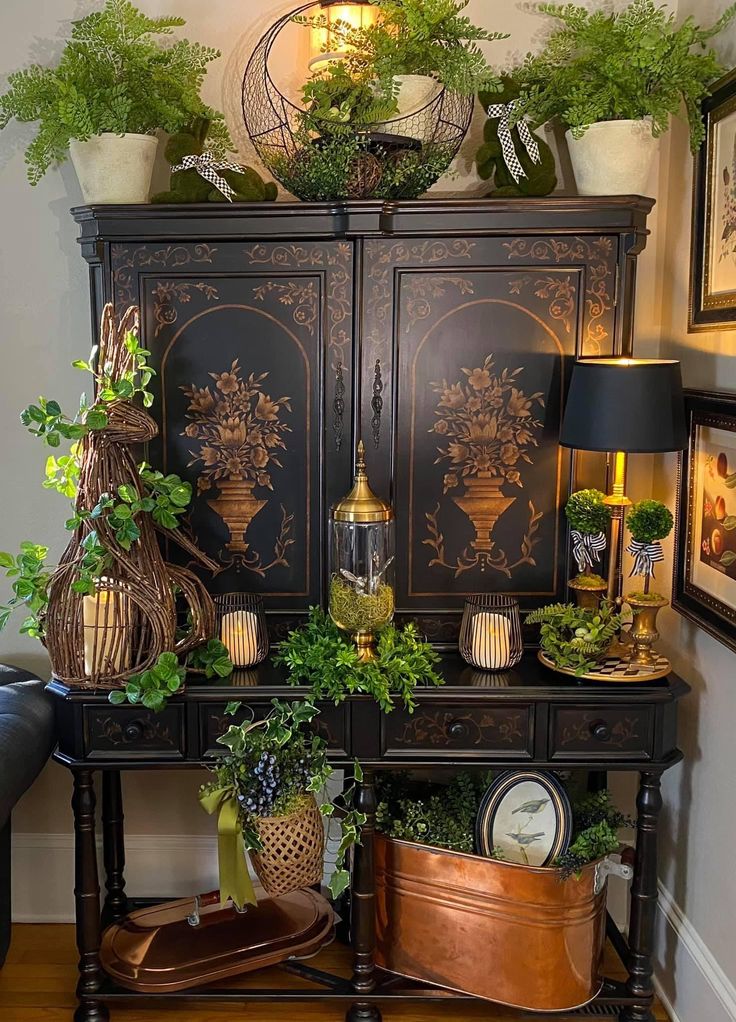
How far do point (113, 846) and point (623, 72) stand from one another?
7.80 feet

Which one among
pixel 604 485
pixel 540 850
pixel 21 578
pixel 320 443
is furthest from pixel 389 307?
pixel 540 850

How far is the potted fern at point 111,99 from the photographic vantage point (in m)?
2.22

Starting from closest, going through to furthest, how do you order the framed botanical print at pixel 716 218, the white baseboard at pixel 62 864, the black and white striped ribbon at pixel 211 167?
the framed botanical print at pixel 716 218 < the black and white striped ribbon at pixel 211 167 < the white baseboard at pixel 62 864

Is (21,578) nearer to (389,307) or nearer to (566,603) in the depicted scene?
(389,307)

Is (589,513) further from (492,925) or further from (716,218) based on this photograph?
(492,925)

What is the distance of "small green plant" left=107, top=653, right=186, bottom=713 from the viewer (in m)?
2.09

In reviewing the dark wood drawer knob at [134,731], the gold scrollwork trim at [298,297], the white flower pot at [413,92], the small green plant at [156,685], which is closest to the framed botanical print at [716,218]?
the white flower pot at [413,92]

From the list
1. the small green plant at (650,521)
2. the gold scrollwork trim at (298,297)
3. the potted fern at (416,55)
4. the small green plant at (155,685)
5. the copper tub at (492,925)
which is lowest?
the copper tub at (492,925)

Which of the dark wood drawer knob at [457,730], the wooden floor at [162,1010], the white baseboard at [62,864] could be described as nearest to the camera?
the dark wood drawer knob at [457,730]

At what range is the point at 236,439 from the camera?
7.80ft

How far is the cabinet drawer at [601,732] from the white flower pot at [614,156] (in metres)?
1.21

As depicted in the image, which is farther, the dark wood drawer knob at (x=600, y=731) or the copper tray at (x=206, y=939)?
the copper tray at (x=206, y=939)

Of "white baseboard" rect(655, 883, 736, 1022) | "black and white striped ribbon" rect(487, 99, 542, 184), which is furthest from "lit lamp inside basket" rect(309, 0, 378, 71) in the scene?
"white baseboard" rect(655, 883, 736, 1022)

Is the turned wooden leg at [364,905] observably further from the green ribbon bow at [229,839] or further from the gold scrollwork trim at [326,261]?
the gold scrollwork trim at [326,261]
